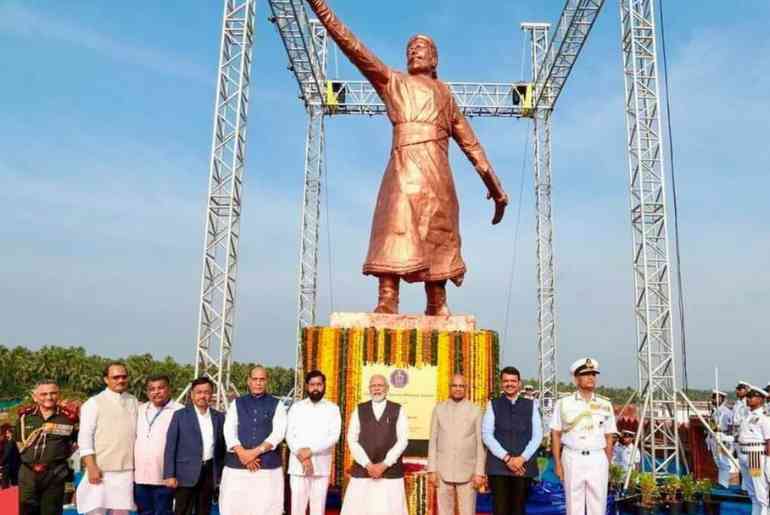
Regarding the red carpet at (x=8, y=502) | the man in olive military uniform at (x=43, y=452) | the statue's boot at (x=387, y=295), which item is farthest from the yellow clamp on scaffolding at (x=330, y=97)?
the red carpet at (x=8, y=502)

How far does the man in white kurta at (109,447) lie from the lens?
3.49 meters

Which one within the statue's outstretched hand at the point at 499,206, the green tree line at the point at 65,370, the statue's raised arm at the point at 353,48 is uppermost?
the statue's raised arm at the point at 353,48

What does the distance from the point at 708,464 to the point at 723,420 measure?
107cm

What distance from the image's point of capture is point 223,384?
7844mm

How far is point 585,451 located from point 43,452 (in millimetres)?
2672

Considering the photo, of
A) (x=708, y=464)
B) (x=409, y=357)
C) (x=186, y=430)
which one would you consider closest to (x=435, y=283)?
(x=409, y=357)

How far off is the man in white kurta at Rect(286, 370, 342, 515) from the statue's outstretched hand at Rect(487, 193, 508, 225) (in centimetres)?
249

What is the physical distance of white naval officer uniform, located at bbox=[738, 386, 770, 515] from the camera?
17.1ft

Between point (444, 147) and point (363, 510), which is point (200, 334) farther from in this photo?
point (363, 510)

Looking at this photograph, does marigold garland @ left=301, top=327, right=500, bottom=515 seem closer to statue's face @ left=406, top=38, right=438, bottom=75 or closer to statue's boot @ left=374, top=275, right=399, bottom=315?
statue's boot @ left=374, top=275, right=399, bottom=315

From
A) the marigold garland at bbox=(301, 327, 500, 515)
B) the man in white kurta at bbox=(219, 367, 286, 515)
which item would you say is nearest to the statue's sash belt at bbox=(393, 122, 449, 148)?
the marigold garland at bbox=(301, 327, 500, 515)

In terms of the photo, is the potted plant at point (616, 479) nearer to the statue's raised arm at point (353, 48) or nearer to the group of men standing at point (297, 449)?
the group of men standing at point (297, 449)

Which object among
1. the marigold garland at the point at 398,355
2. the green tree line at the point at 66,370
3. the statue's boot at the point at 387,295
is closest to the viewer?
the marigold garland at the point at 398,355

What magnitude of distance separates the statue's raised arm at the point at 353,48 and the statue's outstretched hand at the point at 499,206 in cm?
126
